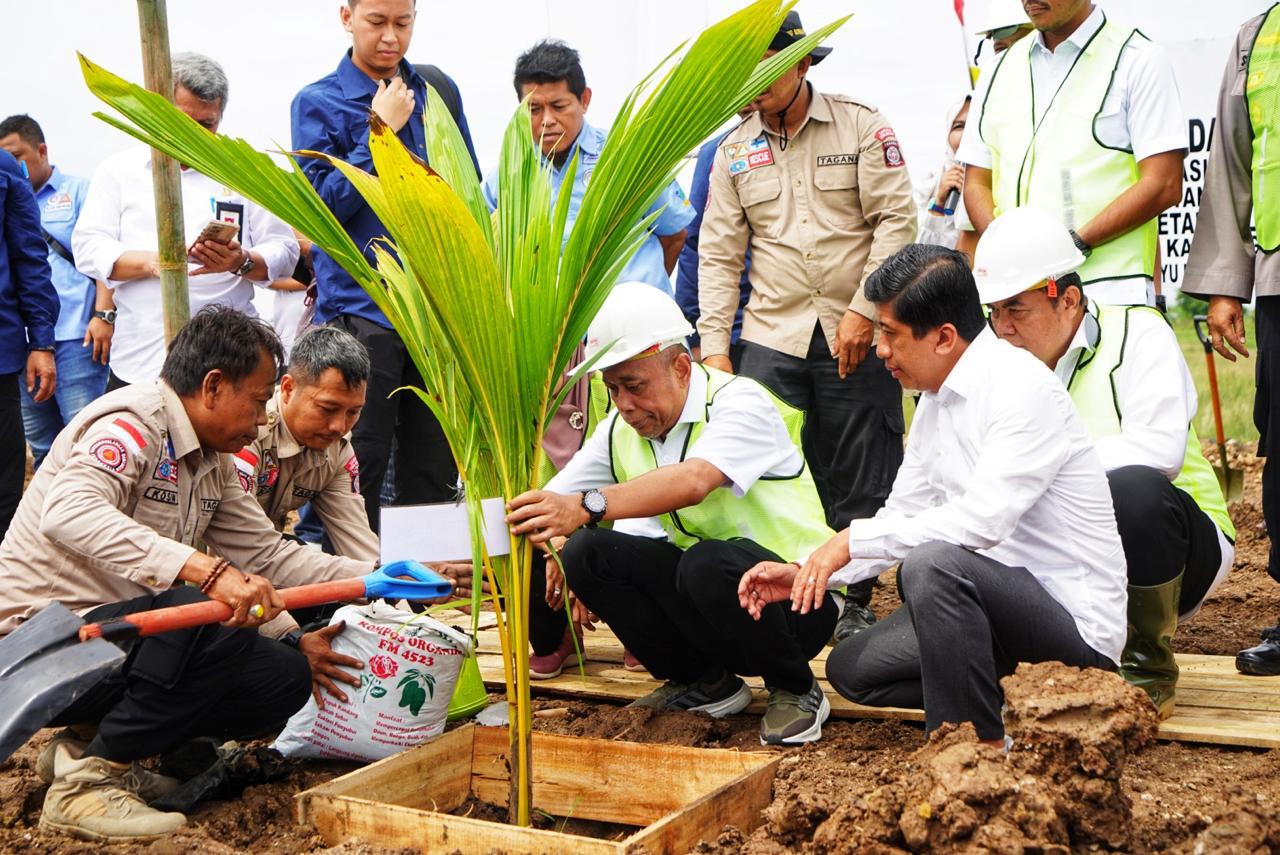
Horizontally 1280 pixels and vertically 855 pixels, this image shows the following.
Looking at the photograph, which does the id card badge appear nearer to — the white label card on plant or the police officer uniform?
the police officer uniform

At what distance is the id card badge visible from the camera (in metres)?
4.76

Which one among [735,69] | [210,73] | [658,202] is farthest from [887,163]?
[210,73]

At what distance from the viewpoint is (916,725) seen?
3354 millimetres

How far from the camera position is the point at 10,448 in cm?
471

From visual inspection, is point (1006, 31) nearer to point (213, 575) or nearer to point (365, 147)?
point (365, 147)

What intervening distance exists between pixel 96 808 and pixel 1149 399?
104 inches

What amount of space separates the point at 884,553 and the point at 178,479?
65.3 inches

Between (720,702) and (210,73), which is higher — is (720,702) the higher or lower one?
the lower one

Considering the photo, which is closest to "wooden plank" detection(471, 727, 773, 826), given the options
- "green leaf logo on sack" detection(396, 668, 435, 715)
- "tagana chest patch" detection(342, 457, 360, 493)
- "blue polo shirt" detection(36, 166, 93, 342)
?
"green leaf logo on sack" detection(396, 668, 435, 715)

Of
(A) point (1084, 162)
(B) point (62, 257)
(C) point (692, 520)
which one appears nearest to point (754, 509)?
(C) point (692, 520)

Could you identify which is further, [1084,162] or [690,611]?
[1084,162]

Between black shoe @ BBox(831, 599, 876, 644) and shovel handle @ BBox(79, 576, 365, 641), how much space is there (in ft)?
5.94

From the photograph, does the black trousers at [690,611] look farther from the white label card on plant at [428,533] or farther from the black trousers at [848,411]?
the black trousers at [848,411]

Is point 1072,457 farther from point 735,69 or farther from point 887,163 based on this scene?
point 887,163
